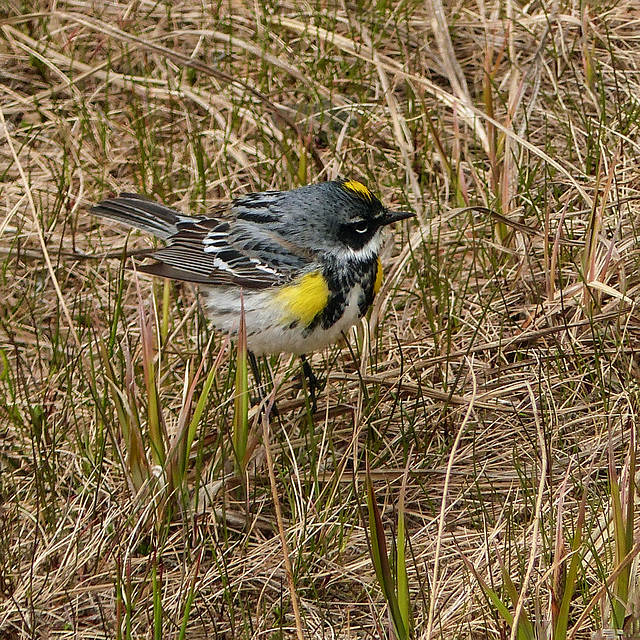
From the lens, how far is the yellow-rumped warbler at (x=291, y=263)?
4.48 meters

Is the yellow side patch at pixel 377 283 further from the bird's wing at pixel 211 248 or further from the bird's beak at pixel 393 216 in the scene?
the bird's wing at pixel 211 248

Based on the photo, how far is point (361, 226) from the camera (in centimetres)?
473

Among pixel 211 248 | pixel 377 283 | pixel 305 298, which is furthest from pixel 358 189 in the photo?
pixel 211 248

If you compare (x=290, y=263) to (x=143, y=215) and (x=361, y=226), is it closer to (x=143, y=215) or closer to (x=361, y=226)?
(x=361, y=226)

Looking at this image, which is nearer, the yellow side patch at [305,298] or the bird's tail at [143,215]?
the yellow side patch at [305,298]

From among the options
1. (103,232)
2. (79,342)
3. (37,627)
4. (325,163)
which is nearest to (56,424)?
(79,342)

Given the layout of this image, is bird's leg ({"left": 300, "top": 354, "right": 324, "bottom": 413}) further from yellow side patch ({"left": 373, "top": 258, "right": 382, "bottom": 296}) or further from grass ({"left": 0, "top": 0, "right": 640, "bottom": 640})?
yellow side patch ({"left": 373, "top": 258, "right": 382, "bottom": 296})

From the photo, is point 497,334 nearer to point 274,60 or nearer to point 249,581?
point 249,581

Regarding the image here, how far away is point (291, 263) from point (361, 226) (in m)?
0.36

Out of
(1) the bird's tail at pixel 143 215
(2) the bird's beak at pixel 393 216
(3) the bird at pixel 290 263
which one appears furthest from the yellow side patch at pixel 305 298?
(1) the bird's tail at pixel 143 215

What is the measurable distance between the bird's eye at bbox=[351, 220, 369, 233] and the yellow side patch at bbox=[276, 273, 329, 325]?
291 mm

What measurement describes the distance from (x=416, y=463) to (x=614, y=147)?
7.48 feet

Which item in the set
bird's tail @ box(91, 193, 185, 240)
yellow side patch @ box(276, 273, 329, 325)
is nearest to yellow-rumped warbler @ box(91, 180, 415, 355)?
yellow side patch @ box(276, 273, 329, 325)

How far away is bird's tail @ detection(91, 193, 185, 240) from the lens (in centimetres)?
523
